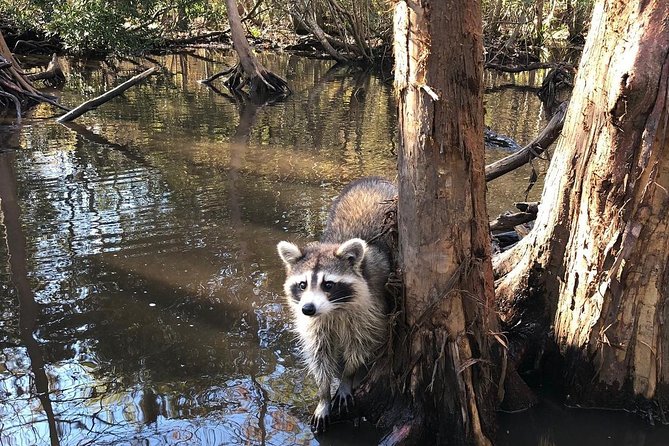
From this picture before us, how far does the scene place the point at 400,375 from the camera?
10.1 feet

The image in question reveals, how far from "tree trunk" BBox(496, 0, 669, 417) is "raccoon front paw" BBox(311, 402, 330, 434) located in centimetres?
125

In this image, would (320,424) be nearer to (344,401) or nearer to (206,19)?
(344,401)

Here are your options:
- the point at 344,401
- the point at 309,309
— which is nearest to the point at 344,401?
the point at 344,401

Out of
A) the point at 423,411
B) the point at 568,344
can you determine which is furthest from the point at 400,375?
the point at 568,344

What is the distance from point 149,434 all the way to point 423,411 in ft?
4.26

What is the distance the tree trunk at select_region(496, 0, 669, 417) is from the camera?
2764mm

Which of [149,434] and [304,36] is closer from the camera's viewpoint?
[149,434]

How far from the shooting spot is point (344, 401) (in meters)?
3.23

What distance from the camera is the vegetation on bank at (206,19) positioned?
18281 mm

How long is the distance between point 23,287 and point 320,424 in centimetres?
255

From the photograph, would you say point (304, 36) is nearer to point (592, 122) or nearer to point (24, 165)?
point (24, 165)

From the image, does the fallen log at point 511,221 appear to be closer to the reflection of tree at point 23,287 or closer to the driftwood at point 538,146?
the driftwood at point 538,146

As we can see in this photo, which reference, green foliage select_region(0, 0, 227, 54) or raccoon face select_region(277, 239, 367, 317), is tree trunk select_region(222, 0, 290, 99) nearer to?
green foliage select_region(0, 0, 227, 54)

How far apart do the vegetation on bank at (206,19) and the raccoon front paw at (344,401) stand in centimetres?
1472
